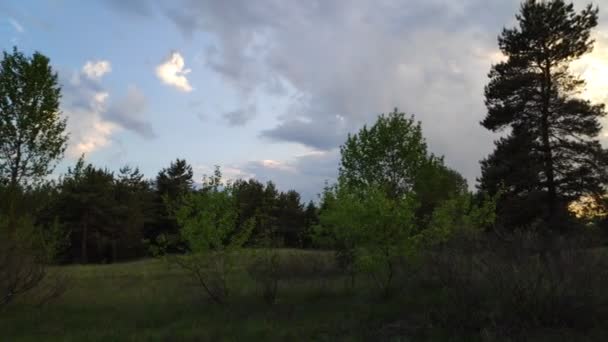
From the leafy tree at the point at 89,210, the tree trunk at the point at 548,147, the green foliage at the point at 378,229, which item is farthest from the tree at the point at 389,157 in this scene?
the leafy tree at the point at 89,210

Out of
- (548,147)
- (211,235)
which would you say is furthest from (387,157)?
(211,235)

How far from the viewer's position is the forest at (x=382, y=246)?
8.41 meters

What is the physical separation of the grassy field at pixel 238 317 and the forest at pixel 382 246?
0.21 feet

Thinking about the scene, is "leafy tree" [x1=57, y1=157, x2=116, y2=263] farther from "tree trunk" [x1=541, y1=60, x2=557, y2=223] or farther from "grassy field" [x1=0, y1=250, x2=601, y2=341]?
"tree trunk" [x1=541, y1=60, x2=557, y2=223]

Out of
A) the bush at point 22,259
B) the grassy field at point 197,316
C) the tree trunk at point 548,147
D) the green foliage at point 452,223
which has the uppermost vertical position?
the tree trunk at point 548,147

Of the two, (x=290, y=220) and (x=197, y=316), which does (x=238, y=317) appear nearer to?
(x=197, y=316)

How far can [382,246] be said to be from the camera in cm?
1267

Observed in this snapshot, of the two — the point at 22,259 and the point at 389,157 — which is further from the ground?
the point at 389,157

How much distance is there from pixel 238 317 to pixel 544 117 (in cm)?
1774

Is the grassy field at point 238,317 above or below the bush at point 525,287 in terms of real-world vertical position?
below

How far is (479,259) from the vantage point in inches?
354

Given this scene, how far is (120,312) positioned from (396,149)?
16664 millimetres

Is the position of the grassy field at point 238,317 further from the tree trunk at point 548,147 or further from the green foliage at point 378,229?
the tree trunk at point 548,147

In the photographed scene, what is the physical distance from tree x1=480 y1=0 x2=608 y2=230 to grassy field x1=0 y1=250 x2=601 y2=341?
10205mm
